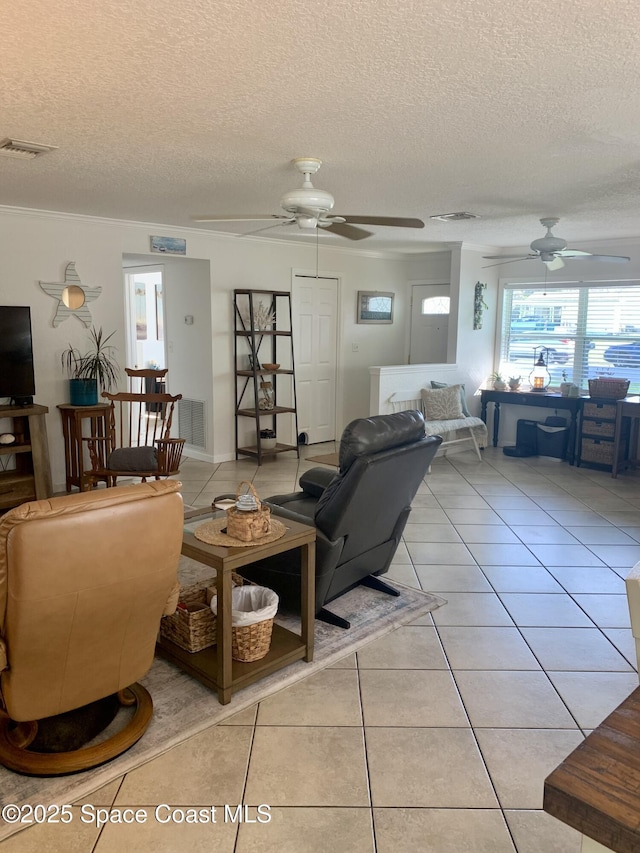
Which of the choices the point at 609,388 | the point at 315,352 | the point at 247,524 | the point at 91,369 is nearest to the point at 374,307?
the point at 315,352

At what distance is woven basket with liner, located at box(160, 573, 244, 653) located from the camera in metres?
2.65

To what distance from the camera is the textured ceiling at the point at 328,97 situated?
187 centimetres

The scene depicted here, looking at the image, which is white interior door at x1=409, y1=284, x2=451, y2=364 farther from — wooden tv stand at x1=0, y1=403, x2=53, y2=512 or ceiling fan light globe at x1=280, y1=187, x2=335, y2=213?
wooden tv stand at x1=0, y1=403, x2=53, y2=512

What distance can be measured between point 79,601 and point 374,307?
262 inches

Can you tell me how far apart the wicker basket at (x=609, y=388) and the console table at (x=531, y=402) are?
21cm

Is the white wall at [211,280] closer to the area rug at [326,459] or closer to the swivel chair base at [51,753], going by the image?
the area rug at [326,459]

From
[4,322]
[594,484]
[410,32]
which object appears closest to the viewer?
[410,32]

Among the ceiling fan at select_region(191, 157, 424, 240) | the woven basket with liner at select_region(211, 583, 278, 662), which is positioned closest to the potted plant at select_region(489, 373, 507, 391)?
the ceiling fan at select_region(191, 157, 424, 240)

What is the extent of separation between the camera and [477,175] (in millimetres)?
3771

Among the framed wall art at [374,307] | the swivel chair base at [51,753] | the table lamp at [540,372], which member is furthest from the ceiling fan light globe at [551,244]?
the swivel chair base at [51,753]

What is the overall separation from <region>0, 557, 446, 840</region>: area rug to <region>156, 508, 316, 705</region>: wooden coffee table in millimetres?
48

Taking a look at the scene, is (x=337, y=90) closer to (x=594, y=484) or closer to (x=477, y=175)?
(x=477, y=175)

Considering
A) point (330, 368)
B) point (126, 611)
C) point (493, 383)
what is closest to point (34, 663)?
point (126, 611)

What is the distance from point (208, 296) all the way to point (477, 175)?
131 inches
